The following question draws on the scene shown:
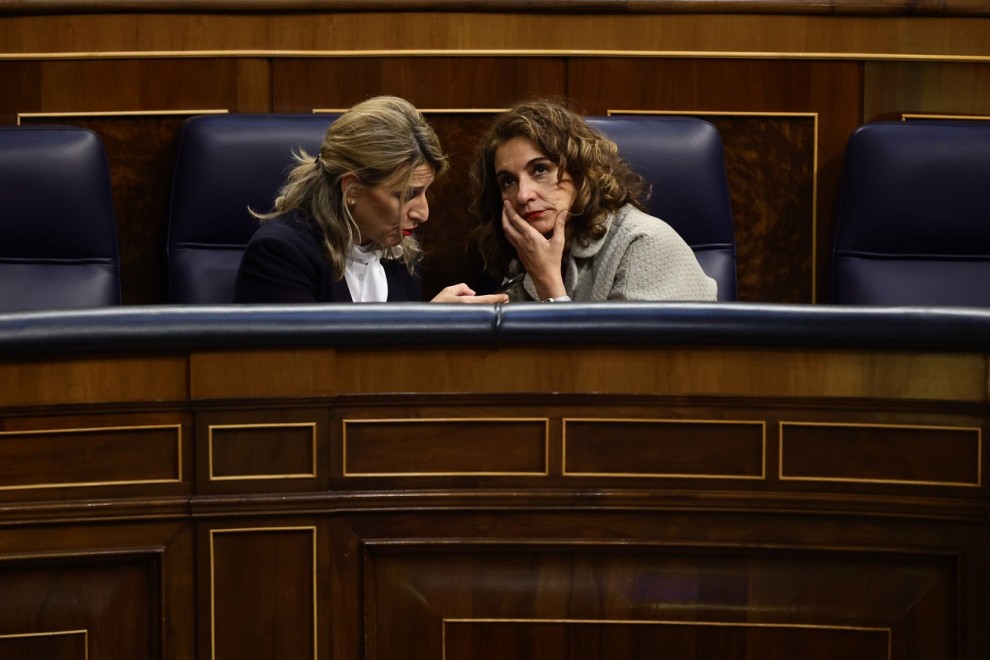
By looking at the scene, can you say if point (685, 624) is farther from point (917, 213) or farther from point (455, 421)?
point (917, 213)

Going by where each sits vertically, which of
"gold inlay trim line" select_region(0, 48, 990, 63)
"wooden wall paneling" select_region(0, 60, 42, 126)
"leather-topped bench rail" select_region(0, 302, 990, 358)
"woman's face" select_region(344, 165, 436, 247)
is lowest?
"leather-topped bench rail" select_region(0, 302, 990, 358)

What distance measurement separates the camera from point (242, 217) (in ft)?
4.47

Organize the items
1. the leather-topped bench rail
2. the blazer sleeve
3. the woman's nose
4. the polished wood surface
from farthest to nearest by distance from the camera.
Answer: the polished wood surface → the woman's nose → the blazer sleeve → the leather-topped bench rail

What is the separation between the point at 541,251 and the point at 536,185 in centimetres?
8

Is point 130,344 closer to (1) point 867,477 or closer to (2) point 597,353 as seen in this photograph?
(2) point 597,353

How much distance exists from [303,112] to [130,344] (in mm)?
726

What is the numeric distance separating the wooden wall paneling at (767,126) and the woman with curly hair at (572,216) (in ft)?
0.58

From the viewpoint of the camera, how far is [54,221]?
4.37 feet

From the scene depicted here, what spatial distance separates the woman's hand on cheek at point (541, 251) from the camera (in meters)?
1.29

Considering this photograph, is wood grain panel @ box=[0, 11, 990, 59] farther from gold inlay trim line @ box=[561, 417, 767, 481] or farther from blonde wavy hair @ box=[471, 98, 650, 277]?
gold inlay trim line @ box=[561, 417, 767, 481]

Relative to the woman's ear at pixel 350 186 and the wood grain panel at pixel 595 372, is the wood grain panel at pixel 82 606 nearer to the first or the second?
the wood grain panel at pixel 595 372

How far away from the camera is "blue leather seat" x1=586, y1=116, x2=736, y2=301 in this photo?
4.51 feet

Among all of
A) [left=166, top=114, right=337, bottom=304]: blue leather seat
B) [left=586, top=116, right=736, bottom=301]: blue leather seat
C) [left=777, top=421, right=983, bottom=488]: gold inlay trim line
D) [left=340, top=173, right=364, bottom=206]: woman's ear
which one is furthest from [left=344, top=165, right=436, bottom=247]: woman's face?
[left=777, top=421, right=983, bottom=488]: gold inlay trim line

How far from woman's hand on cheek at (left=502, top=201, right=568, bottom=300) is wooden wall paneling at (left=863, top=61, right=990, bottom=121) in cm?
46
